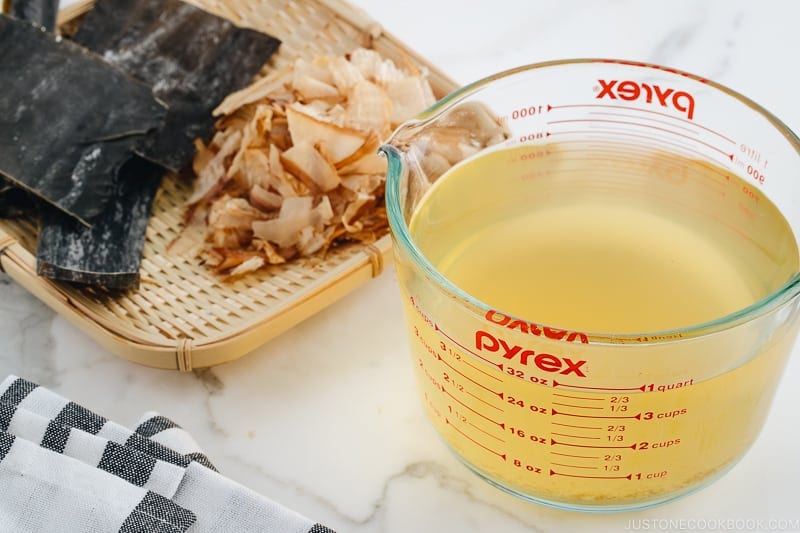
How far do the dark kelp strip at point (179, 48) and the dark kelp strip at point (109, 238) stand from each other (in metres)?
0.11

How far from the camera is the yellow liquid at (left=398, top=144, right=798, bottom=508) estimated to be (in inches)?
27.7

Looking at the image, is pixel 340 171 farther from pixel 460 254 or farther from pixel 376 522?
pixel 376 522

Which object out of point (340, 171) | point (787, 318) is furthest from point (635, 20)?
point (787, 318)

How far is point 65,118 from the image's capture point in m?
1.13

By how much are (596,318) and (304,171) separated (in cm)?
39

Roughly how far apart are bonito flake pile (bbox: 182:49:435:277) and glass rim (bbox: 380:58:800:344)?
252mm

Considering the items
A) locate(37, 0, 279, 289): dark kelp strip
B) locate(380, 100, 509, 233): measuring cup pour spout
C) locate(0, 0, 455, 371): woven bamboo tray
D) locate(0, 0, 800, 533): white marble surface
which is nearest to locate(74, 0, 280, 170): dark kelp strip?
locate(37, 0, 279, 289): dark kelp strip

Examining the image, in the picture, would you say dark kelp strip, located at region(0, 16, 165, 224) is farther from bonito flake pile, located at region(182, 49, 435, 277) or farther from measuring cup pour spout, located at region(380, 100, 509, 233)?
measuring cup pour spout, located at region(380, 100, 509, 233)

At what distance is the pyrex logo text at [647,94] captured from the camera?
0.88 metres

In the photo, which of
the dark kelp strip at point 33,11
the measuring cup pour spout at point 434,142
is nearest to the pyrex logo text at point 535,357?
the measuring cup pour spout at point 434,142

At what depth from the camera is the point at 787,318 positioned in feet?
2.34

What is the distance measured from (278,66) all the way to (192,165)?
0.61 ft

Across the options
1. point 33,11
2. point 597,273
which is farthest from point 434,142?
point 33,11

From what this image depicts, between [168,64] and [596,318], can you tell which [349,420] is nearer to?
[596,318]
